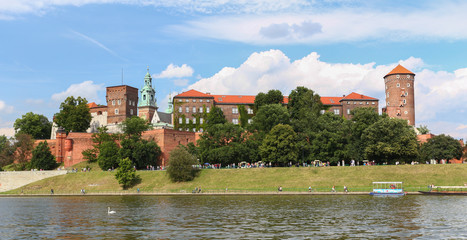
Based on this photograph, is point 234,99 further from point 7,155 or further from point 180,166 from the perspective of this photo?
point 7,155

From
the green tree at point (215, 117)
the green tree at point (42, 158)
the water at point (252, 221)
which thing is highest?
the green tree at point (215, 117)

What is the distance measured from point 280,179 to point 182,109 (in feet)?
139

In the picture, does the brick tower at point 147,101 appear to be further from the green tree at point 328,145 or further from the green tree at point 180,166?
the green tree at point 328,145

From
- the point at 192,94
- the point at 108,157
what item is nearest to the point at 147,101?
the point at 192,94

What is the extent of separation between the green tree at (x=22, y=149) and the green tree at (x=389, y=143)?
66399 mm

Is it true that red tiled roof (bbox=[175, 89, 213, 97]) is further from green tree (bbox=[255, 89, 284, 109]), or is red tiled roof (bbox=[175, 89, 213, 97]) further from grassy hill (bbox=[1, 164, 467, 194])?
grassy hill (bbox=[1, 164, 467, 194])

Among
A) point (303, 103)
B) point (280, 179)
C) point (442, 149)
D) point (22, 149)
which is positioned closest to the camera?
point (280, 179)

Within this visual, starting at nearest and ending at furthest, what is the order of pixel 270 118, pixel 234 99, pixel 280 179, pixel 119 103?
1. pixel 280 179
2. pixel 270 118
3. pixel 234 99
4. pixel 119 103

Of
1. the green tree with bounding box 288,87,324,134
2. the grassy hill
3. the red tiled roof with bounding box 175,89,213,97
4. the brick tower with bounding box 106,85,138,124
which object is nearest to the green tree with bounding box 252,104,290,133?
the green tree with bounding box 288,87,324,134

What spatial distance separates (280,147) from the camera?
73.9m

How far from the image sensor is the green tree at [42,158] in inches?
3474

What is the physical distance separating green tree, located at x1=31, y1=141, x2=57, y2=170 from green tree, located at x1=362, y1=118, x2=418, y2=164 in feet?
196

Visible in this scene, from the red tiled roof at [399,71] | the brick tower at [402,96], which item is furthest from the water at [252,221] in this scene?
the red tiled roof at [399,71]

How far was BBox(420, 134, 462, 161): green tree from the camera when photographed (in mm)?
81125
